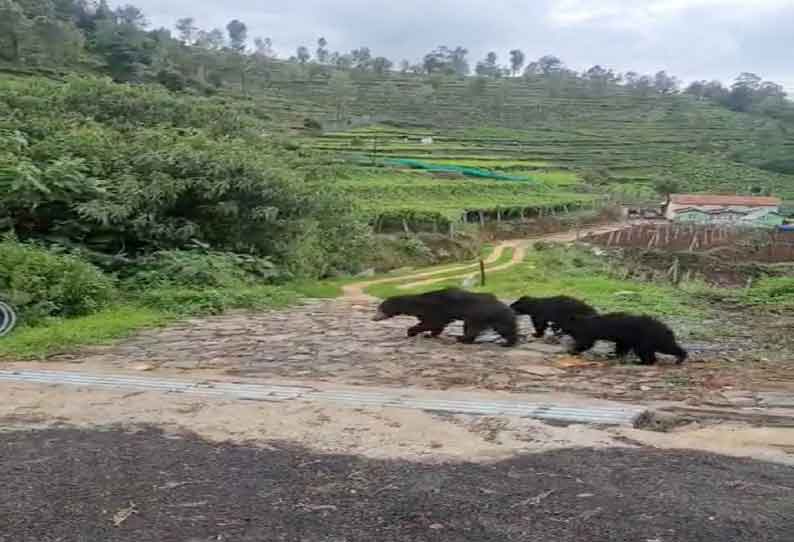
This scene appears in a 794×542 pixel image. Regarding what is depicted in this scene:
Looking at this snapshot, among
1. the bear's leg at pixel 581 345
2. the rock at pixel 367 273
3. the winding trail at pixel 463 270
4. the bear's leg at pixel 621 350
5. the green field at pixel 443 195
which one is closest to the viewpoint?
the bear's leg at pixel 621 350

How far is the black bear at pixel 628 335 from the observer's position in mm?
7707

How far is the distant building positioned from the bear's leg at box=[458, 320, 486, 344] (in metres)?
48.7

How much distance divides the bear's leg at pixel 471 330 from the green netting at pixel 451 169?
152ft

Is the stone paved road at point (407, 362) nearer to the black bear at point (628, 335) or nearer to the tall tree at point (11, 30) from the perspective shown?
the black bear at point (628, 335)

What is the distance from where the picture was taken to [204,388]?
6.47 meters

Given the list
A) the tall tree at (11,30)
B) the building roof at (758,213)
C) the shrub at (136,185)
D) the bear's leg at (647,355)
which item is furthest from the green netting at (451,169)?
the bear's leg at (647,355)

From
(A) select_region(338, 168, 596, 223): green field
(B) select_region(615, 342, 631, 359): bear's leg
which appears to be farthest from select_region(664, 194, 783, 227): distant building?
(B) select_region(615, 342, 631, 359): bear's leg

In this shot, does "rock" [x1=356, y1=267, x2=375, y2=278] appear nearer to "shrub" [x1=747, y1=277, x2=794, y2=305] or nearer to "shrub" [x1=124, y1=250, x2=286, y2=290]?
"shrub" [x1=124, y1=250, x2=286, y2=290]

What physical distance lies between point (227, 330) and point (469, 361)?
12.1 feet

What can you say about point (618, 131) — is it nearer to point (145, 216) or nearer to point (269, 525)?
point (145, 216)

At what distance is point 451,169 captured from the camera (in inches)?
2215

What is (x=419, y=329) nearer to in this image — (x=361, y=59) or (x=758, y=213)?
(x=758, y=213)

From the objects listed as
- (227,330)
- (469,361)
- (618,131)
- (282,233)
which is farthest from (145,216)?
(618,131)

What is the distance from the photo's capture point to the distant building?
54312 mm
